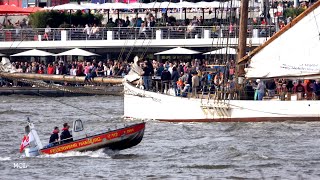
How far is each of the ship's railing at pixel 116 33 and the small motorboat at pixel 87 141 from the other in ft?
106

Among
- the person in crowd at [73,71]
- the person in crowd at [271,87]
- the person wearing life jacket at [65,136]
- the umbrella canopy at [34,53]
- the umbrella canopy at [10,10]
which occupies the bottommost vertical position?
the person in crowd at [73,71]

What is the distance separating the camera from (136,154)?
155 feet

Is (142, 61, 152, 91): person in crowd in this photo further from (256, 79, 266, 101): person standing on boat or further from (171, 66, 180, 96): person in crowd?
(256, 79, 266, 101): person standing on boat

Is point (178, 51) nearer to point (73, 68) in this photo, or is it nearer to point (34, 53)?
point (73, 68)

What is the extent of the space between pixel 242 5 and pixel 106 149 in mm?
13670

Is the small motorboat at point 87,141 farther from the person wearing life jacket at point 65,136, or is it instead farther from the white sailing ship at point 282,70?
the white sailing ship at point 282,70

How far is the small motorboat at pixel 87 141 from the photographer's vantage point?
45.8m

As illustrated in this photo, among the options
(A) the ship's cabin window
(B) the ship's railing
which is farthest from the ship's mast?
(B) the ship's railing

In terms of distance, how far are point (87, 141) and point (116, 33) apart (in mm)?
39738

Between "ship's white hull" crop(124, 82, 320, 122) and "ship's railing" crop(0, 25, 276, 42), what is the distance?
1885cm

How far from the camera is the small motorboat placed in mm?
45750

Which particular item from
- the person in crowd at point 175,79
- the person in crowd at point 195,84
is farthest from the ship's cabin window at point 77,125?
the person in crowd at point 175,79

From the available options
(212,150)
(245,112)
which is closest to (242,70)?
(245,112)

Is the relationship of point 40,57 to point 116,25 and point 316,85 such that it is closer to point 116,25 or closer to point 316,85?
point 116,25
